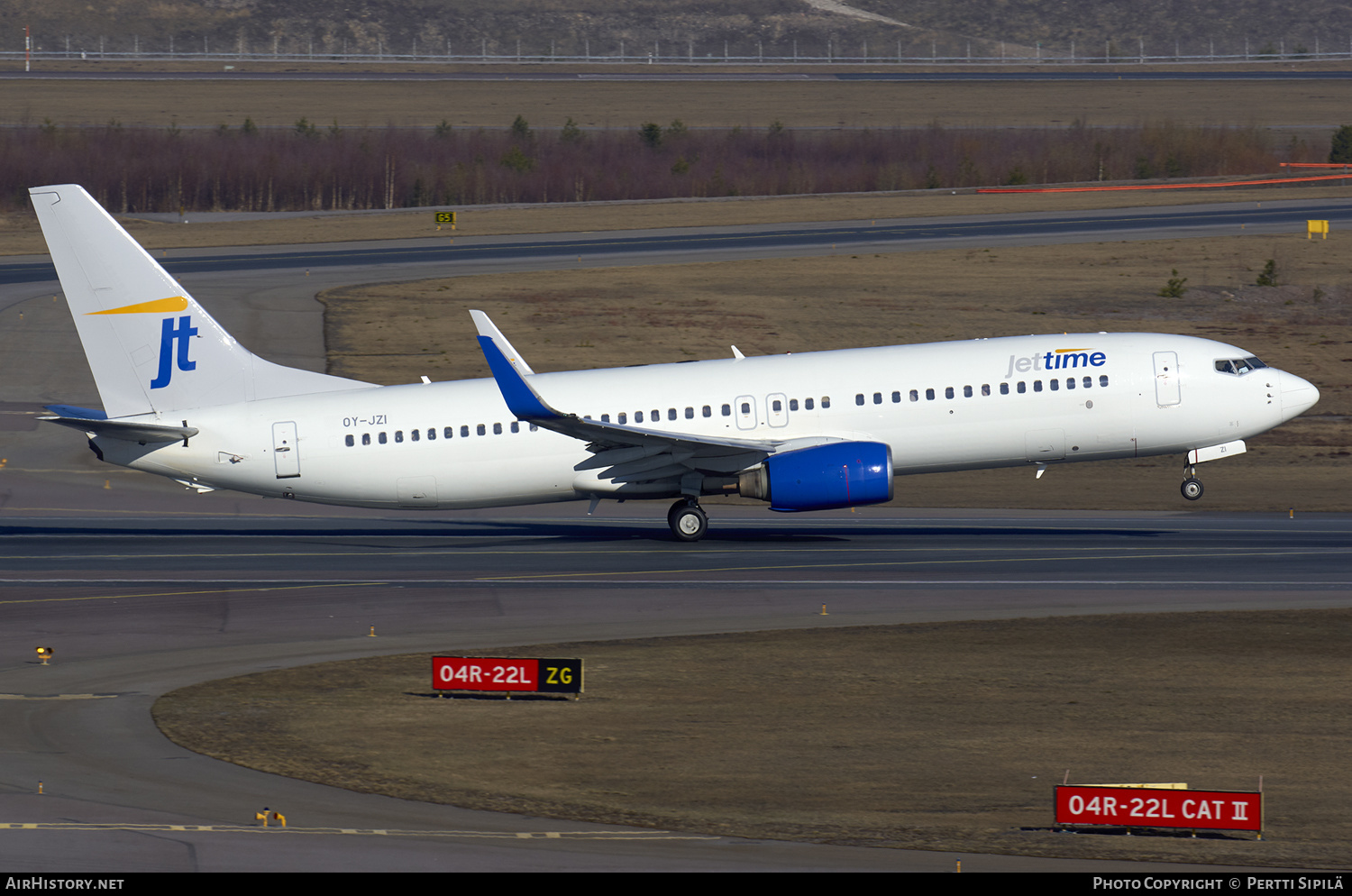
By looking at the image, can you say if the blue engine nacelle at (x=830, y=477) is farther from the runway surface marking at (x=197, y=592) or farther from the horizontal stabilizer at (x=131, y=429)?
the horizontal stabilizer at (x=131, y=429)

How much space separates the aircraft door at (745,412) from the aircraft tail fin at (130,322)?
1266cm

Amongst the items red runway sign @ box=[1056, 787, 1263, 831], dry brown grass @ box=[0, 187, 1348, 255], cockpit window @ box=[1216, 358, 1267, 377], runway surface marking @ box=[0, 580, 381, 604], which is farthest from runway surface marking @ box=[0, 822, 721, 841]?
dry brown grass @ box=[0, 187, 1348, 255]

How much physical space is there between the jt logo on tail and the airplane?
1.6 inches

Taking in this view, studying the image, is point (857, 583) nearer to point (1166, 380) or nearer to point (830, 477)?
point (830, 477)

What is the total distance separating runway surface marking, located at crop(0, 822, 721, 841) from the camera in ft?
67.4

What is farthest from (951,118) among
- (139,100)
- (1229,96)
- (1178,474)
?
(1178,474)

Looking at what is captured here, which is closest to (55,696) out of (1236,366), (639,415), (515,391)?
(515,391)

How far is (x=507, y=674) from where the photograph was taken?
27.8 m

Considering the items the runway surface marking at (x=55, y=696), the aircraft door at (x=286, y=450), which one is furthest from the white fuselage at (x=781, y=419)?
the runway surface marking at (x=55, y=696)

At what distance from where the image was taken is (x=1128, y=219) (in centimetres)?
9681

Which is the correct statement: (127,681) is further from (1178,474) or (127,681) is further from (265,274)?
(265,274)

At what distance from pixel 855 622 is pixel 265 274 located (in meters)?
59.9

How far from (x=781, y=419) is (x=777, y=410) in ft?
0.82

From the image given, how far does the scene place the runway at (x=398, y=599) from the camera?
2017cm
